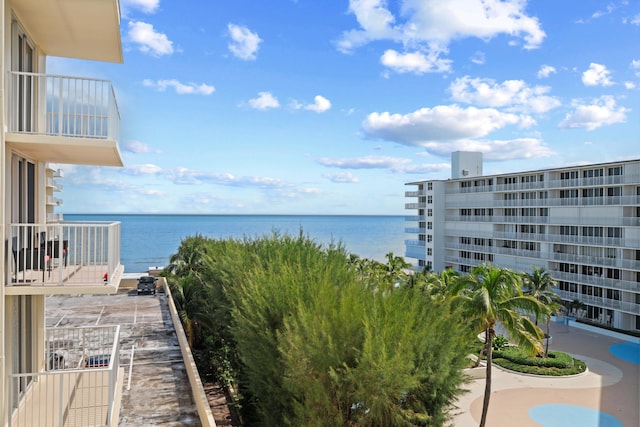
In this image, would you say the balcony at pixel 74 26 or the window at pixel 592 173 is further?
the window at pixel 592 173

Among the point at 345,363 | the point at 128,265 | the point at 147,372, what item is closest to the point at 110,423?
the point at 345,363

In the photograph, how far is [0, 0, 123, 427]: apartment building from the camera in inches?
324

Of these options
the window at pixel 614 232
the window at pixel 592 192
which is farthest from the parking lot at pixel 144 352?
the window at pixel 592 192

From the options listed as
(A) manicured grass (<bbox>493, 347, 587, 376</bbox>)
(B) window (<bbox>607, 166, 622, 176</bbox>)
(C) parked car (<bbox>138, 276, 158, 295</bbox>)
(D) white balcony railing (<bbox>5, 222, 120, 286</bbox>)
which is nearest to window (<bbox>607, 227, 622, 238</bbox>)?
(B) window (<bbox>607, 166, 622, 176</bbox>)

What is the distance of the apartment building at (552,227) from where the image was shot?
136 feet

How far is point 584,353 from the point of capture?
33.7 meters

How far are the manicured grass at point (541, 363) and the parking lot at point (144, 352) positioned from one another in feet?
69.6

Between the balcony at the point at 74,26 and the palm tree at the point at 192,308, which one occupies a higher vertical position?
the balcony at the point at 74,26

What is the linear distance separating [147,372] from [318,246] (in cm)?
876

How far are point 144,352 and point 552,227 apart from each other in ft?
145

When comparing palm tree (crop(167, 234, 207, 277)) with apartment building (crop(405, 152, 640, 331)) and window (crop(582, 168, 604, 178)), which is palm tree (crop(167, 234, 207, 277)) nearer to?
apartment building (crop(405, 152, 640, 331))

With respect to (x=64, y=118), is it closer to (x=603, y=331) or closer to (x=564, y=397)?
(x=564, y=397)

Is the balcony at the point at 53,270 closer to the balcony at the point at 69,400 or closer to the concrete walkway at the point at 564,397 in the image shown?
the balcony at the point at 69,400

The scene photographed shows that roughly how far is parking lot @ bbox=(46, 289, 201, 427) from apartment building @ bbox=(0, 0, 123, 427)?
8.29 ft
